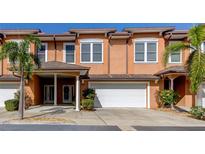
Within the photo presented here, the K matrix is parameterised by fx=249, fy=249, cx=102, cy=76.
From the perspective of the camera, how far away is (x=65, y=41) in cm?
2469

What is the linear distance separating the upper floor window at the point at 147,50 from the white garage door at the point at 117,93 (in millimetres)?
2576

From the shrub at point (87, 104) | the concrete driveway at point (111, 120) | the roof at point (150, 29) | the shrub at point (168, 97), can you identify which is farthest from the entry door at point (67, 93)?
the concrete driveway at point (111, 120)

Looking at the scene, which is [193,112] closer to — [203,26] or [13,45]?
[203,26]

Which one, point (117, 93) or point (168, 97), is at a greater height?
point (117, 93)

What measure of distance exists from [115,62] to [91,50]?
2601 mm

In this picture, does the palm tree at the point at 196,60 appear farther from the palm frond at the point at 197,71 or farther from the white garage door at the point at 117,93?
the white garage door at the point at 117,93

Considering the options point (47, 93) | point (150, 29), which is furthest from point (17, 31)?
point (150, 29)

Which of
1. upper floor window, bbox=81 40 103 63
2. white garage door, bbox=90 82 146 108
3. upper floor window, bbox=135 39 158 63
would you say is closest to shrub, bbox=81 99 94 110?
white garage door, bbox=90 82 146 108

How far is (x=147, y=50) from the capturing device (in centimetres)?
2359

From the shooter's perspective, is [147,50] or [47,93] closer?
[147,50]

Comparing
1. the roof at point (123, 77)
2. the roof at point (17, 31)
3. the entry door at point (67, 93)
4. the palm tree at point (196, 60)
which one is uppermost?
the roof at point (17, 31)

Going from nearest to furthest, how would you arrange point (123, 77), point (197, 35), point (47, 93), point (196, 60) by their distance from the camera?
point (196, 60) < point (197, 35) < point (123, 77) < point (47, 93)

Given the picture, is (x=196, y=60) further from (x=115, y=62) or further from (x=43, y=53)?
(x=43, y=53)

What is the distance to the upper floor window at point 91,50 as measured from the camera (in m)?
23.9
